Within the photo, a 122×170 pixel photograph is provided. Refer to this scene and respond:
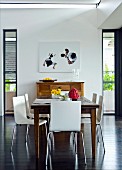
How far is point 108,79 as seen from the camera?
9.01m

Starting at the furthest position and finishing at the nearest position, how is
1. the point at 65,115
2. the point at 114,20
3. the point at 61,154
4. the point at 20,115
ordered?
the point at 114,20 → the point at 20,115 → the point at 61,154 → the point at 65,115

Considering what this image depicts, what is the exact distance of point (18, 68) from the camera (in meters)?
8.91

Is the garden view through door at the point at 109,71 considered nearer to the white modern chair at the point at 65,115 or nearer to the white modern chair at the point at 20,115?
the white modern chair at the point at 20,115

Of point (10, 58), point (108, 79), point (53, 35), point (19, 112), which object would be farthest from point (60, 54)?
point (19, 112)

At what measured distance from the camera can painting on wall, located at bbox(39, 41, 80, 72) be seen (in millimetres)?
8867

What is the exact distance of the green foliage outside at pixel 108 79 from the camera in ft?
29.5

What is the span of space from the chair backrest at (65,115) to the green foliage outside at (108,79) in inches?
208

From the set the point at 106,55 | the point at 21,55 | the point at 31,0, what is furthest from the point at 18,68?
the point at 106,55

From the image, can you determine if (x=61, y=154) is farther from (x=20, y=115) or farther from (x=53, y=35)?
(x=53, y=35)

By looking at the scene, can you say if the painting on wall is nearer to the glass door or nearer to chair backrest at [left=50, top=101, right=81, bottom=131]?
the glass door

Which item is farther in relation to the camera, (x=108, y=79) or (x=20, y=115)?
(x=108, y=79)

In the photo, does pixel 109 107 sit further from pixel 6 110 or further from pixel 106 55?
pixel 6 110

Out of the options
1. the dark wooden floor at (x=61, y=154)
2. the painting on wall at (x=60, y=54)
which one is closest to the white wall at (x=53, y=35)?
the painting on wall at (x=60, y=54)

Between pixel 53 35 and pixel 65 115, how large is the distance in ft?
17.7
